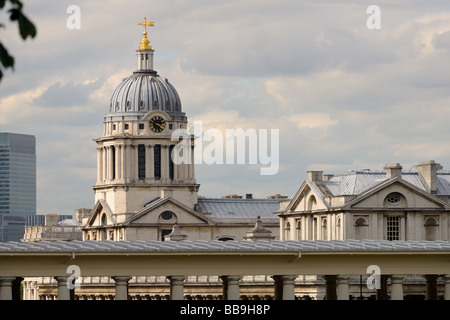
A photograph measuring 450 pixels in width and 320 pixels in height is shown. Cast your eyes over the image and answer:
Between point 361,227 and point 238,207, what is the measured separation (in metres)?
44.3

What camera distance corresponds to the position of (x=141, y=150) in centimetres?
18550

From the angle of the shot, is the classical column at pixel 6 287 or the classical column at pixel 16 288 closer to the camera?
the classical column at pixel 6 287

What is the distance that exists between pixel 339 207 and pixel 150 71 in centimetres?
4992

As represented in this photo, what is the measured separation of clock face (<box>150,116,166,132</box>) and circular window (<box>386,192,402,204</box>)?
152 feet

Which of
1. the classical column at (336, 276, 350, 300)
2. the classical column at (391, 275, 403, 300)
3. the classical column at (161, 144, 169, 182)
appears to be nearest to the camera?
the classical column at (336, 276, 350, 300)

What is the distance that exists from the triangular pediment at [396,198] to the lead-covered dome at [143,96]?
47482 millimetres

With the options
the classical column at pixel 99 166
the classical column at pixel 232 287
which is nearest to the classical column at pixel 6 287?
the classical column at pixel 232 287

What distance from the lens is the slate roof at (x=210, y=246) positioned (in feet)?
263

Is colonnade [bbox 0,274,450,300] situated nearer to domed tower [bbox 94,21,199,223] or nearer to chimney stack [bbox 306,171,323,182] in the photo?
chimney stack [bbox 306,171,323,182]

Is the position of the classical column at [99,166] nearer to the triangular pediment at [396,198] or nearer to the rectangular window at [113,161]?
the rectangular window at [113,161]

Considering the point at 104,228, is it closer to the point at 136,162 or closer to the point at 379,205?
the point at 136,162

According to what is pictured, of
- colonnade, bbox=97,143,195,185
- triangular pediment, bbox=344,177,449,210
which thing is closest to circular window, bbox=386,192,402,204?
triangular pediment, bbox=344,177,449,210

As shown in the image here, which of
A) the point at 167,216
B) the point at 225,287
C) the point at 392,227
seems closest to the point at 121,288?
the point at 225,287

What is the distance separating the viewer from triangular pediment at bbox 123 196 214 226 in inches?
6978
